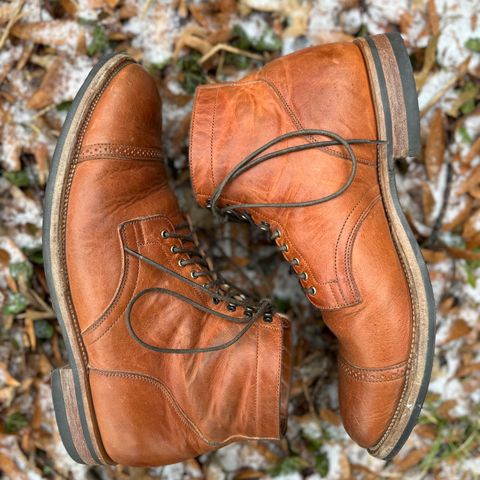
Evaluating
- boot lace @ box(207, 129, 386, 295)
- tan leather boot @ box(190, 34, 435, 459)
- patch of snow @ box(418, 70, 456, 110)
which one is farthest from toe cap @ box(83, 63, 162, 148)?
patch of snow @ box(418, 70, 456, 110)

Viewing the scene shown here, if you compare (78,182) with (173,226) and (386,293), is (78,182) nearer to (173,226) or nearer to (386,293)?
(173,226)

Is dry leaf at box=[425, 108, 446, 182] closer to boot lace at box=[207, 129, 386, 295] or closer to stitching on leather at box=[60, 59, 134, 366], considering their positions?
boot lace at box=[207, 129, 386, 295]

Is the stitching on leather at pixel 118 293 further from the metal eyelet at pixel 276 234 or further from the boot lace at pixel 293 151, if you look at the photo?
the metal eyelet at pixel 276 234

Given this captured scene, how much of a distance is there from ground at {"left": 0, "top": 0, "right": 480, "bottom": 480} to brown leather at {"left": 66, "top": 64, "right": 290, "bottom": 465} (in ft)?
0.93

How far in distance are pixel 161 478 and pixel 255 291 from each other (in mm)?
647

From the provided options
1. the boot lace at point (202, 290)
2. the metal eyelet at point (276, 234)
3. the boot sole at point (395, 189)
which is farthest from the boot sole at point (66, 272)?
the boot sole at point (395, 189)

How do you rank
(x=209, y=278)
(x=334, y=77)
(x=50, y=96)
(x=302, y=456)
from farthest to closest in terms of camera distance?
(x=302, y=456)
(x=50, y=96)
(x=209, y=278)
(x=334, y=77)

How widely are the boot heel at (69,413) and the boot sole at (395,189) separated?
760mm

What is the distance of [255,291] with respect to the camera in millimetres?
1595

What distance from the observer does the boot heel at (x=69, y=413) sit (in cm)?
128

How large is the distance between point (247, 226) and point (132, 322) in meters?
0.49

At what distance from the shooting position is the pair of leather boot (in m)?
1.22

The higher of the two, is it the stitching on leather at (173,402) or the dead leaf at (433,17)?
the dead leaf at (433,17)

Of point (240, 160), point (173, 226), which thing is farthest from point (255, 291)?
point (240, 160)
